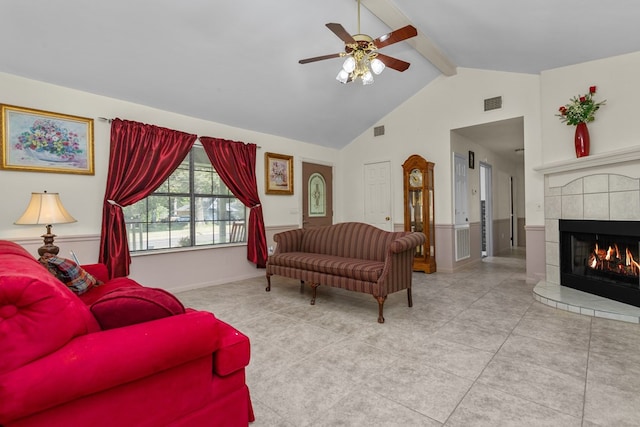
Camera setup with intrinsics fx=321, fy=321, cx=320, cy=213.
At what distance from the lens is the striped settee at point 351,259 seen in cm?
309

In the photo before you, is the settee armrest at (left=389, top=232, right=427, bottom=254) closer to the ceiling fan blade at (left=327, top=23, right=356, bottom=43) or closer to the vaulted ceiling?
the ceiling fan blade at (left=327, top=23, right=356, bottom=43)

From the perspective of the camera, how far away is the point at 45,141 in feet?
10.8

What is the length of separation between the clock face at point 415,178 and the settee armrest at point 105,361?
4.72 m

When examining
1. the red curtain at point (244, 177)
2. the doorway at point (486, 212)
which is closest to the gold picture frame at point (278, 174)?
the red curtain at point (244, 177)

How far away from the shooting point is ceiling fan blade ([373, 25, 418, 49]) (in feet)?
8.34

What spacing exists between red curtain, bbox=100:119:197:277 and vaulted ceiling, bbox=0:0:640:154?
418 mm

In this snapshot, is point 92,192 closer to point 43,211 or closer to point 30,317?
point 43,211

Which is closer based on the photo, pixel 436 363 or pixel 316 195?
pixel 436 363

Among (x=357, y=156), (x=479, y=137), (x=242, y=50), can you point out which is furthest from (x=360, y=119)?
(x=242, y=50)

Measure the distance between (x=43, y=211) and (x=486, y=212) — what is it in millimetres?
7666

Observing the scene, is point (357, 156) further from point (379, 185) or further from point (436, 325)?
point (436, 325)

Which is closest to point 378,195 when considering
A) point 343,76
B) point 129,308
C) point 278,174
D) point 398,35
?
point 278,174

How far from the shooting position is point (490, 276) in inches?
196

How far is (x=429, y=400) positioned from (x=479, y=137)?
17.7 ft
